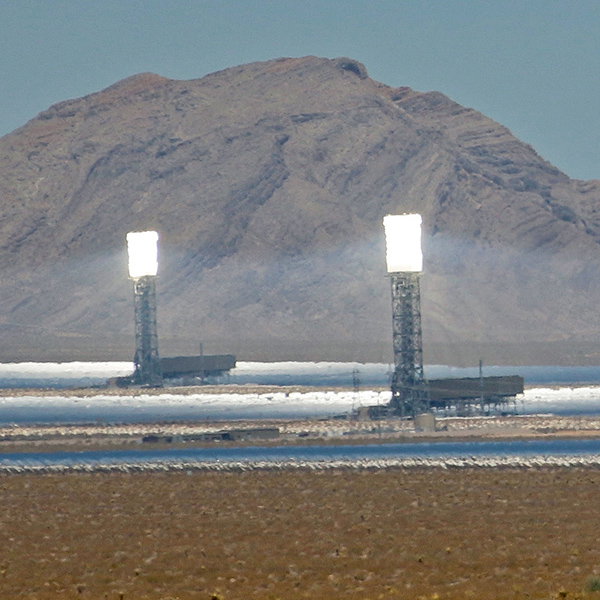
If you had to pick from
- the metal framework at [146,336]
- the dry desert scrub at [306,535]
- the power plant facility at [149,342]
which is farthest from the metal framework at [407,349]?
the metal framework at [146,336]

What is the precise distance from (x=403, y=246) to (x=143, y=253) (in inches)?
1805

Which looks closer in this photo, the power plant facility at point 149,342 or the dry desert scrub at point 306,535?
the dry desert scrub at point 306,535

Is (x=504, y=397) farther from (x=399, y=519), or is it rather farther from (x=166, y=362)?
(x=399, y=519)

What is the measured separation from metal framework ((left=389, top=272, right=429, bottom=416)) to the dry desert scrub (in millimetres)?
35279

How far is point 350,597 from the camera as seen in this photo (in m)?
28.8

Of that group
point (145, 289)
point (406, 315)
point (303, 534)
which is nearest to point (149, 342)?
point (145, 289)

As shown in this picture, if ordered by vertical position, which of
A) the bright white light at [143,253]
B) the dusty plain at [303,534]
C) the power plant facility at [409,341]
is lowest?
the dusty plain at [303,534]

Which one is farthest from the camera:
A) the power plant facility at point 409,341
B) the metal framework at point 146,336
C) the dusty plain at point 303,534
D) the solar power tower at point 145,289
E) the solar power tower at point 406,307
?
the metal framework at point 146,336

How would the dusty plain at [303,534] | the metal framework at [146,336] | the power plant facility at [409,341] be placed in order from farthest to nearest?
the metal framework at [146,336] < the power plant facility at [409,341] < the dusty plain at [303,534]

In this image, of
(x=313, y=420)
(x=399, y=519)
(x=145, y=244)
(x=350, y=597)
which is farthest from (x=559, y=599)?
(x=145, y=244)

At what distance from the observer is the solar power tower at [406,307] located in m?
92.9

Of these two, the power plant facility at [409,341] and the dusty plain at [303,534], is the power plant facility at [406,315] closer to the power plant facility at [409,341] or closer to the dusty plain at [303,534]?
the power plant facility at [409,341]

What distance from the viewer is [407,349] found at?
94312 mm

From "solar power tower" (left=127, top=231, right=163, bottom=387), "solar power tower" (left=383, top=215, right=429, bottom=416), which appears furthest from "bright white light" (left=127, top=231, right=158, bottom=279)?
"solar power tower" (left=383, top=215, right=429, bottom=416)
